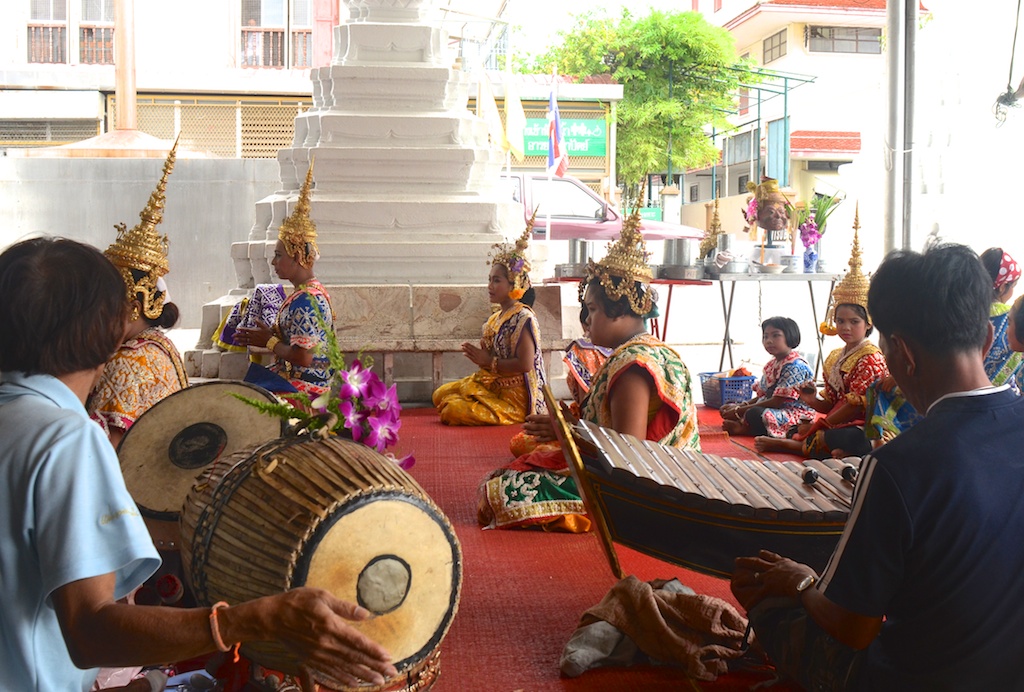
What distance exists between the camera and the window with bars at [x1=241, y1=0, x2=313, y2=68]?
19203 millimetres

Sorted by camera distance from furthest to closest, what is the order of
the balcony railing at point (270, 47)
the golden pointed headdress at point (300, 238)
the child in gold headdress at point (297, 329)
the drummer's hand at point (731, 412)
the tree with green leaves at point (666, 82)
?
the tree with green leaves at point (666, 82)
the balcony railing at point (270, 47)
the drummer's hand at point (731, 412)
the golden pointed headdress at point (300, 238)
the child in gold headdress at point (297, 329)

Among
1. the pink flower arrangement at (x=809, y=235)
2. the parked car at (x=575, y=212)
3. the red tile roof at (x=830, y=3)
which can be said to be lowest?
the pink flower arrangement at (x=809, y=235)

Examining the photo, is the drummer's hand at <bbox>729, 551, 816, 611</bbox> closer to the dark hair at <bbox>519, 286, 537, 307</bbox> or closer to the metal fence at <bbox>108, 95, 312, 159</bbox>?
the dark hair at <bbox>519, 286, 537, 307</bbox>

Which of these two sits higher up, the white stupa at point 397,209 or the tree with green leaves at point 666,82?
the tree with green leaves at point 666,82

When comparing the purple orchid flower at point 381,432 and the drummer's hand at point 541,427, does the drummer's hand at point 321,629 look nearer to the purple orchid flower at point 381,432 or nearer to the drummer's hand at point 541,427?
the purple orchid flower at point 381,432

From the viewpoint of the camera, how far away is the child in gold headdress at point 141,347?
11.3 feet

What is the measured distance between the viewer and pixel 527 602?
3592mm

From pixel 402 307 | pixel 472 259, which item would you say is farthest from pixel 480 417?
pixel 472 259

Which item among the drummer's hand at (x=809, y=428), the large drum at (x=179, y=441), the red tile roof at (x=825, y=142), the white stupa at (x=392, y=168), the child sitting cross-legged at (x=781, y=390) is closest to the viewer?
the large drum at (x=179, y=441)

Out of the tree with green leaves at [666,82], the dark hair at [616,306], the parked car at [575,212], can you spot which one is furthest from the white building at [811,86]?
the dark hair at [616,306]

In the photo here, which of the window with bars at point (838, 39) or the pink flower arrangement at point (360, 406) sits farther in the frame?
the window with bars at point (838, 39)

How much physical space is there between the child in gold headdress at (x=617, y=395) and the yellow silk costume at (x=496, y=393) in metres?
2.23

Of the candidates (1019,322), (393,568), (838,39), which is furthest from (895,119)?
(838,39)

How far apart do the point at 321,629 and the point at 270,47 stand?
63.2ft
